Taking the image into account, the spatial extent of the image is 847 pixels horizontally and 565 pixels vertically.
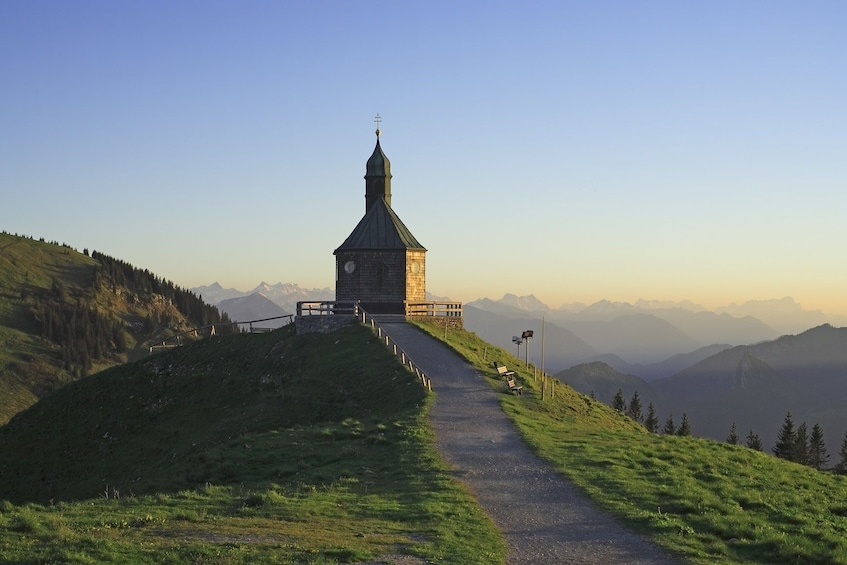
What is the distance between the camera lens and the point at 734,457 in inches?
1246

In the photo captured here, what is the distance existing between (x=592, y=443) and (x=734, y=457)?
18.0 ft

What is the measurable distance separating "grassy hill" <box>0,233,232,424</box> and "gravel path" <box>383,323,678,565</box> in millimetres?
90434

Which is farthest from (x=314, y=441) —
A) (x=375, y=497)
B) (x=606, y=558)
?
(x=606, y=558)

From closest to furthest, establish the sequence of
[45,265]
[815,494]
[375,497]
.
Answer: [375,497] → [815,494] → [45,265]

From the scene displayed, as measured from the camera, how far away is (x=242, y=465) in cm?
2788

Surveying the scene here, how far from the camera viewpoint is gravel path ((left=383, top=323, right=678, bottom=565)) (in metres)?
18.2

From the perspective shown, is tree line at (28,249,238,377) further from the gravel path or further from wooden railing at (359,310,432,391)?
the gravel path

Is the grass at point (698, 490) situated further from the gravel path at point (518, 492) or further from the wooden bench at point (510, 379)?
the wooden bench at point (510, 379)

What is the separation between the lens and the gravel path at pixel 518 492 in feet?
59.6

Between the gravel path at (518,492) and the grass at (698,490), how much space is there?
58 cm

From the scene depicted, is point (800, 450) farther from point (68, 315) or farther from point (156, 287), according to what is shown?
point (156, 287)

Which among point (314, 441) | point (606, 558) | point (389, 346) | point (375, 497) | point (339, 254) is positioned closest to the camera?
point (606, 558)

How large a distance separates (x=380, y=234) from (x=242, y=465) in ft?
119

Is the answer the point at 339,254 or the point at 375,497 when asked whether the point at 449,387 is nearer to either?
the point at 375,497
